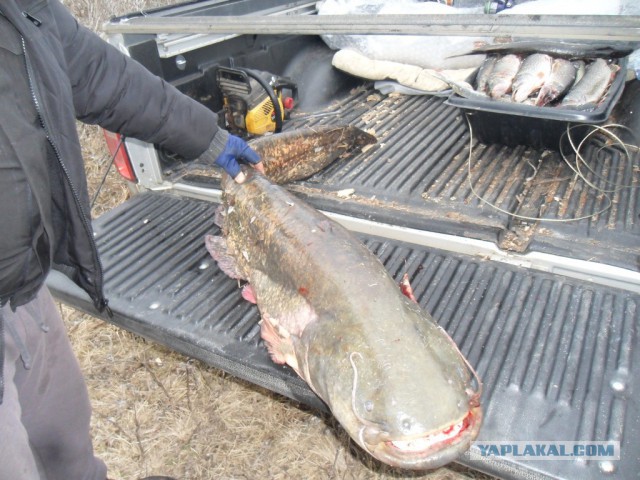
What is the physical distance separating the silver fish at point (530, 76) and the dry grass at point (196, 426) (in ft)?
7.78

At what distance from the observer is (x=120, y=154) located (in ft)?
12.2

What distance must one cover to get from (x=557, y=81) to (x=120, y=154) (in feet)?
9.87

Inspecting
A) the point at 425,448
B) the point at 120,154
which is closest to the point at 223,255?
the point at 120,154

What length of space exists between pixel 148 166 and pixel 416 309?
233 cm

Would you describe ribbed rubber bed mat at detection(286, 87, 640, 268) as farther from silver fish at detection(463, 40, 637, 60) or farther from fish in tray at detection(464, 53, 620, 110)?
silver fish at detection(463, 40, 637, 60)

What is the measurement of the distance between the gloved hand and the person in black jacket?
9 cm

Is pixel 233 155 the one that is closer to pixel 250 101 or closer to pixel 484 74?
pixel 250 101

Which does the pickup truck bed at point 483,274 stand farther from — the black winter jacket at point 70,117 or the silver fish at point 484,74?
the black winter jacket at point 70,117

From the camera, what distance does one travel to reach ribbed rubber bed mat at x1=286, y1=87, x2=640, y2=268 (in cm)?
280

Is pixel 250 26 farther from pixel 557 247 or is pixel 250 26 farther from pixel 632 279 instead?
pixel 632 279

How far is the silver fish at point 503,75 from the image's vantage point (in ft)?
12.0

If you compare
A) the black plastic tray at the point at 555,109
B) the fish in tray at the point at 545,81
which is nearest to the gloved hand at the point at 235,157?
the black plastic tray at the point at 555,109

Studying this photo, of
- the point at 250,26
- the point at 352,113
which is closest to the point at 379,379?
the point at 250,26

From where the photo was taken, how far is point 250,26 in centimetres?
274
